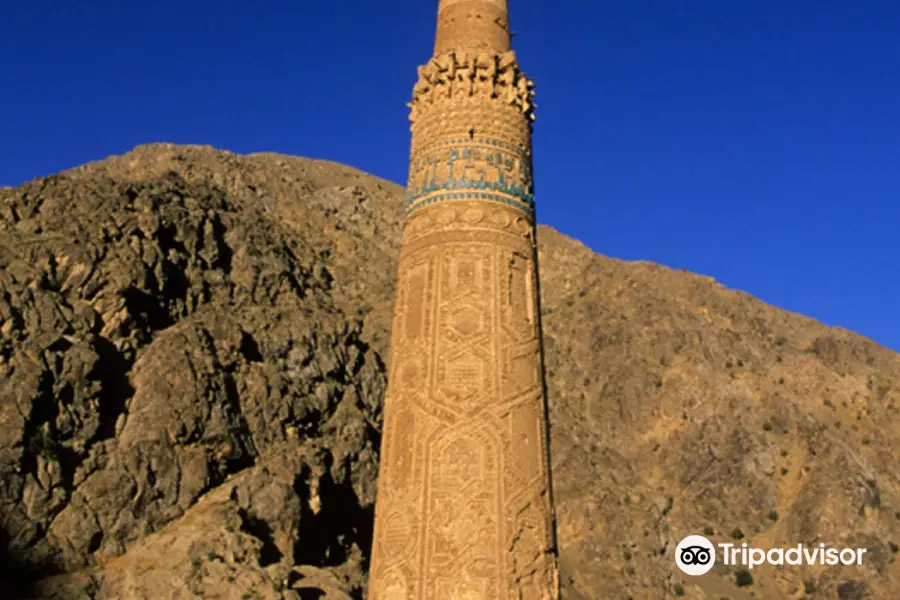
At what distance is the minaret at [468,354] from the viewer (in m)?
6.30

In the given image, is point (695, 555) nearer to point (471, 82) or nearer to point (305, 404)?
point (305, 404)

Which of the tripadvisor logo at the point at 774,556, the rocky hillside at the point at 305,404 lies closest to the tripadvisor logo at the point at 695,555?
the tripadvisor logo at the point at 774,556

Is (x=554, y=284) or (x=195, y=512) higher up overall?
(x=554, y=284)

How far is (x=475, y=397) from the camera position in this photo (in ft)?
22.1

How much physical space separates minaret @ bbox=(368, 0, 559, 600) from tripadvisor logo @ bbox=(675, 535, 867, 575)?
31.3 meters

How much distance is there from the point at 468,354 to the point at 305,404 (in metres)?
27.8

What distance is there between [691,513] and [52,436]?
29004 mm

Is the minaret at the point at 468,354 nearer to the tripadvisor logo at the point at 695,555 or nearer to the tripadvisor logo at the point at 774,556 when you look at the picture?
the tripadvisor logo at the point at 695,555

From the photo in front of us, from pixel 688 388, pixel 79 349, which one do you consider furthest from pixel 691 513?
pixel 79 349

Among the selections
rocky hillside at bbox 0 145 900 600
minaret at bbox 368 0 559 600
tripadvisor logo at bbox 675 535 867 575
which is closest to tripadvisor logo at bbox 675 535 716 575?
tripadvisor logo at bbox 675 535 867 575

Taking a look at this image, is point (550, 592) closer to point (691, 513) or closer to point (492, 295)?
point (492, 295)

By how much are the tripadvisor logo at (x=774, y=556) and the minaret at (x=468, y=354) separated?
31290mm

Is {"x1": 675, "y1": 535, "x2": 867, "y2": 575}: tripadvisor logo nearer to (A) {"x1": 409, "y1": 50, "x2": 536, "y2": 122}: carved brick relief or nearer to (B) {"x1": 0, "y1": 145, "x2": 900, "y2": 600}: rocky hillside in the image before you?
(B) {"x1": 0, "y1": 145, "x2": 900, "y2": 600}: rocky hillside

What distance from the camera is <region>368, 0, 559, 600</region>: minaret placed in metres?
6.30
